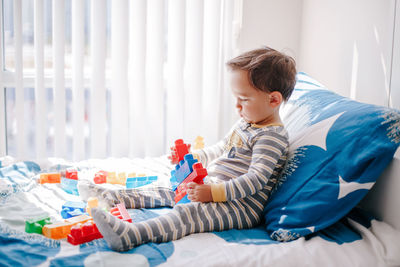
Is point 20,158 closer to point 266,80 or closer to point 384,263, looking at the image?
point 266,80

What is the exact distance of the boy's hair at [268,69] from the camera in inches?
49.1

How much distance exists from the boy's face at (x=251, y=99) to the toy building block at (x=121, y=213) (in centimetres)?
46

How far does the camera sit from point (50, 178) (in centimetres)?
152

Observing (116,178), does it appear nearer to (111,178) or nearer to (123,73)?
(111,178)

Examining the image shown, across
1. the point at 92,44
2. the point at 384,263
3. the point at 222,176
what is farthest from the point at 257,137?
the point at 92,44

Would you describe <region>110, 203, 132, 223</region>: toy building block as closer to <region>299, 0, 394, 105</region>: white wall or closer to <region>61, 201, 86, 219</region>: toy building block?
<region>61, 201, 86, 219</region>: toy building block

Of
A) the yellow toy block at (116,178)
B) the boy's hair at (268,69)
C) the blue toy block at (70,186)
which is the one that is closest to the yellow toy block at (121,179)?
the yellow toy block at (116,178)

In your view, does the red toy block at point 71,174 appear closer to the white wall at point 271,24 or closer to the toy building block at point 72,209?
the toy building block at point 72,209

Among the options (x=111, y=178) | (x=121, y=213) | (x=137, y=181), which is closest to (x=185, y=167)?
(x=121, y=213)

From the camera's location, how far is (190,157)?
122 centimetres

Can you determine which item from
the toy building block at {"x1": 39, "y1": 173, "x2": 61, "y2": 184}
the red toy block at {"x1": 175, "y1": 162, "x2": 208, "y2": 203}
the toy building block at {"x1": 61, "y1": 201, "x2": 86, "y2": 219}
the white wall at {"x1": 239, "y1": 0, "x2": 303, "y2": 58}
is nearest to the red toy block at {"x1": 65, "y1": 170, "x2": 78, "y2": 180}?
the toy building block at {"x1": 39, "y1": 173, "x2": 61, "y2": 184}

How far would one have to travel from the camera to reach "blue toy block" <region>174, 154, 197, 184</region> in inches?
47.0

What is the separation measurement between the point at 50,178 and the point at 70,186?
119mm

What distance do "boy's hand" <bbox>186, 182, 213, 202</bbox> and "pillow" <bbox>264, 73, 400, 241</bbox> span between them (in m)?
0.18
